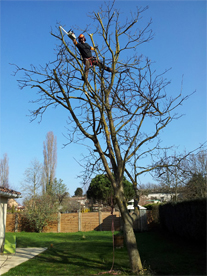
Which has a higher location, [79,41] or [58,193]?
[79,41]

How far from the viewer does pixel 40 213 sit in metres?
21.6

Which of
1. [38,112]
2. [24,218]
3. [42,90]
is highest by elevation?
[42,90]

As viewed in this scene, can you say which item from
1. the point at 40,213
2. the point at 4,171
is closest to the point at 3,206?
the point at 40,213

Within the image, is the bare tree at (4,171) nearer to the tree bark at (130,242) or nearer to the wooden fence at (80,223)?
the wooden fence at (80,223)

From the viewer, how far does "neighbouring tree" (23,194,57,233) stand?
848 inches

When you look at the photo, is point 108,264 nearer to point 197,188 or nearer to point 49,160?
point 197,188

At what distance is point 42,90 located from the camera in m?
6.96

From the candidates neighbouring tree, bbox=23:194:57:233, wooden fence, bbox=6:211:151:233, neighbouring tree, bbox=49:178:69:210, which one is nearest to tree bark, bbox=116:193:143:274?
wooden fence, bbox=6:211:151:233

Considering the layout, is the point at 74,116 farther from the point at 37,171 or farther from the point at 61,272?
the point at 37,171

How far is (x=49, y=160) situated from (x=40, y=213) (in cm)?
1238

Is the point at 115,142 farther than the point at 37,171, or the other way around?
the point at 37,171

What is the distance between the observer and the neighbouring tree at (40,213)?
2155cm

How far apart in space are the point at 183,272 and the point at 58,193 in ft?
85.9

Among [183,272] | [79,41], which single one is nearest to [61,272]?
Result: [183,272]
